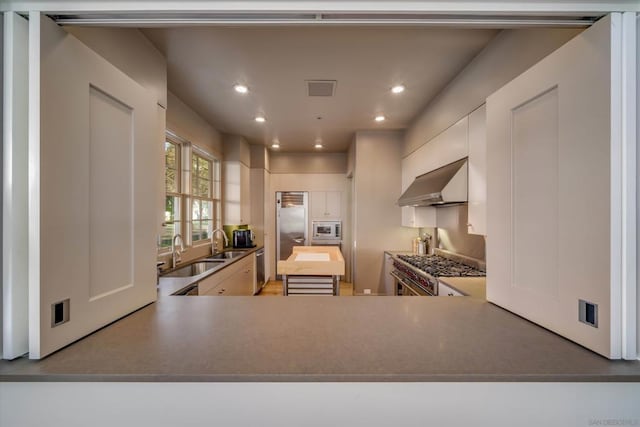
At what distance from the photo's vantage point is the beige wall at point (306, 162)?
5.82 m

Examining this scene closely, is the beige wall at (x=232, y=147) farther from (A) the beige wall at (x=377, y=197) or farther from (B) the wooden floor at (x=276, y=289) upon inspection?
(B) the wooden floor at (x=276, y=289)

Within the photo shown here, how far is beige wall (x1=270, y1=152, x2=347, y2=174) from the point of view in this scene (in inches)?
229

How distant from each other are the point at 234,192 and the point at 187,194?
1.17m

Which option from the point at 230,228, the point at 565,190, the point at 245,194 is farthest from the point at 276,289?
the point at 565,190

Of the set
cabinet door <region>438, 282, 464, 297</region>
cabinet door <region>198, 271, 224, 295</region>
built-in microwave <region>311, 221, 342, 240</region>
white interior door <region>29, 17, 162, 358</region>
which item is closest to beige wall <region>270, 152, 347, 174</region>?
built-in microwave <region>311, 221, 342, 240</region>

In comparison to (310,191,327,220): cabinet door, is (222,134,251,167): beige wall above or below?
above

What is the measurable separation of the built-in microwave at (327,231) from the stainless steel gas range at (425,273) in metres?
2.36

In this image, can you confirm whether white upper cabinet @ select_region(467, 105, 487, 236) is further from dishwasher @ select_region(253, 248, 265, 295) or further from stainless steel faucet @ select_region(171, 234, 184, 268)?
dishwasher @ select_region(253, 248, 265, 295)

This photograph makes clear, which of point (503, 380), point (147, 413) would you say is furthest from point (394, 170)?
point (147, 413)

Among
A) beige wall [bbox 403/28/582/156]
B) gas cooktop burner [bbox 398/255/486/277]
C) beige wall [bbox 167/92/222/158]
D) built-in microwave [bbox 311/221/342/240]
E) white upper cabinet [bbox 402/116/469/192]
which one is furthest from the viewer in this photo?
built-in microwave [bbox 311/221/342/240]

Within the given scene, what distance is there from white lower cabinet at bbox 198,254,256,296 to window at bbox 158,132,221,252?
0.67 metres

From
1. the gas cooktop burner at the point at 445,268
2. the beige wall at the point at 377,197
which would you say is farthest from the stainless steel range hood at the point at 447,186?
the beige wall at the point at 377,197

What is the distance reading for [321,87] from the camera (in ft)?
9.19

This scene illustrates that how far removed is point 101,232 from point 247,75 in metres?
2.07
